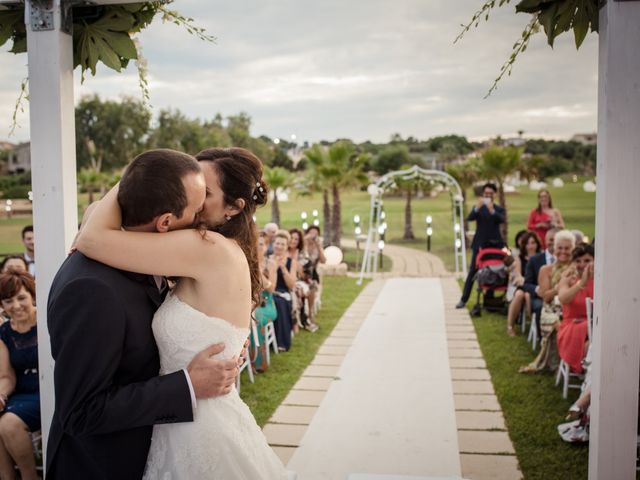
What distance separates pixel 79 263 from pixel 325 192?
717 inches

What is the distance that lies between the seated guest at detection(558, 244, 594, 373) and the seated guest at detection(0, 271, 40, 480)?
172 inches

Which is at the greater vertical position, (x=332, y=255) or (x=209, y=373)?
(x=209, y=373)

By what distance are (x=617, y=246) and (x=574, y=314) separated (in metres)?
3.37

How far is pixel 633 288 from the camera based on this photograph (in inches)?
102

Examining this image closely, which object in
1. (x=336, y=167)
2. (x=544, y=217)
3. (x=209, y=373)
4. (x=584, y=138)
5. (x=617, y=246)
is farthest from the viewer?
(x=584, y=138)

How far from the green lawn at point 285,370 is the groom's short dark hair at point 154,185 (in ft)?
12.4

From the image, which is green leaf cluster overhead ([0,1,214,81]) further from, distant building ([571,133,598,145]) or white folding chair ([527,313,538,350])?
distant building ([571,133,598,145])

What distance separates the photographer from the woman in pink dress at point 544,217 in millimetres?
10227

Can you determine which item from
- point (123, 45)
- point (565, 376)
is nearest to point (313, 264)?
point (565, 376)

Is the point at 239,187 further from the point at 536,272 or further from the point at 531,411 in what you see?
the point at 536,272

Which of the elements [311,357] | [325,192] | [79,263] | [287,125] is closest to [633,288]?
[79,263]

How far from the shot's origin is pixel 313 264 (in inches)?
396

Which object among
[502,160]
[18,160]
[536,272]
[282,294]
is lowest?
[282,294]

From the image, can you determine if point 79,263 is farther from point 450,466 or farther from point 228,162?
point 450,466
